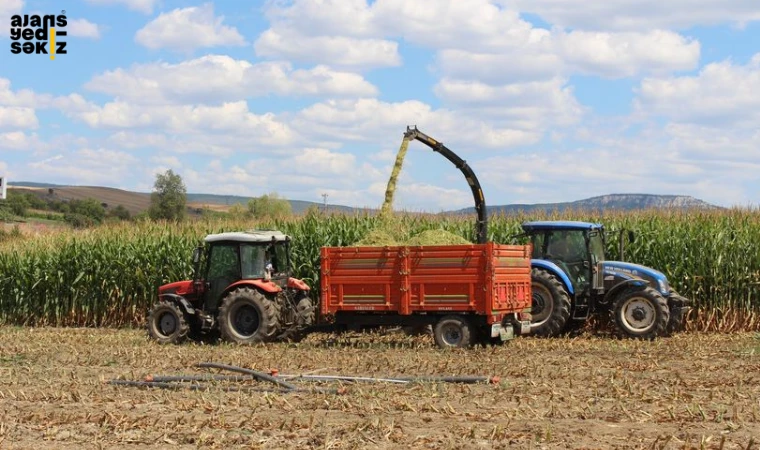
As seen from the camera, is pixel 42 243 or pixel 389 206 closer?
pixel 389 206

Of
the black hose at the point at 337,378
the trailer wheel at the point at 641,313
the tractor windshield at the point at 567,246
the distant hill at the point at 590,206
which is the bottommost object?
the black hose at the point at 337,378

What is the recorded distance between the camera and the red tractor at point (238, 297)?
1667 cm

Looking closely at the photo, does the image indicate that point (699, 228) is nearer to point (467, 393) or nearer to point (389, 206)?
point (389, 206)

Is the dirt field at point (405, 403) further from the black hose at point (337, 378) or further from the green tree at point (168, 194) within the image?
the green tree at point (168, 194)

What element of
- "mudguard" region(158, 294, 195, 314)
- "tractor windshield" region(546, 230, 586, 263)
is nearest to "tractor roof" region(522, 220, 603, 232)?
"tractor windshield" region(546, 230, 586, 263)

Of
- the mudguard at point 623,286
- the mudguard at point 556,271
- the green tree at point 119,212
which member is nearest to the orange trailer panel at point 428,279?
the mudguard at point 556,271

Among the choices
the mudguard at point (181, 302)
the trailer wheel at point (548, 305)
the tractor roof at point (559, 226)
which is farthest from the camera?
the tractor roof at point (559, 226)

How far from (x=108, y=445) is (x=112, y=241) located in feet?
56.3

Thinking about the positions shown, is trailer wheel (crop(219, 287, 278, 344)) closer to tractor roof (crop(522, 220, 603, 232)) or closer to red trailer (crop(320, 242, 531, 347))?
red trailer (crop(320, 242, 531, 347))

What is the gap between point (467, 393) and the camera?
1041 centimetres

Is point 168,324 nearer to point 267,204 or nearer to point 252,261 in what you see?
point 252,261

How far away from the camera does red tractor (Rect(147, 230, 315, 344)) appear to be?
54.7ft

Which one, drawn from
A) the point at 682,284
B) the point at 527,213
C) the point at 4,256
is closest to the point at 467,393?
the point at 682,284

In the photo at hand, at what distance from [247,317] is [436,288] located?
3535 millimetres
